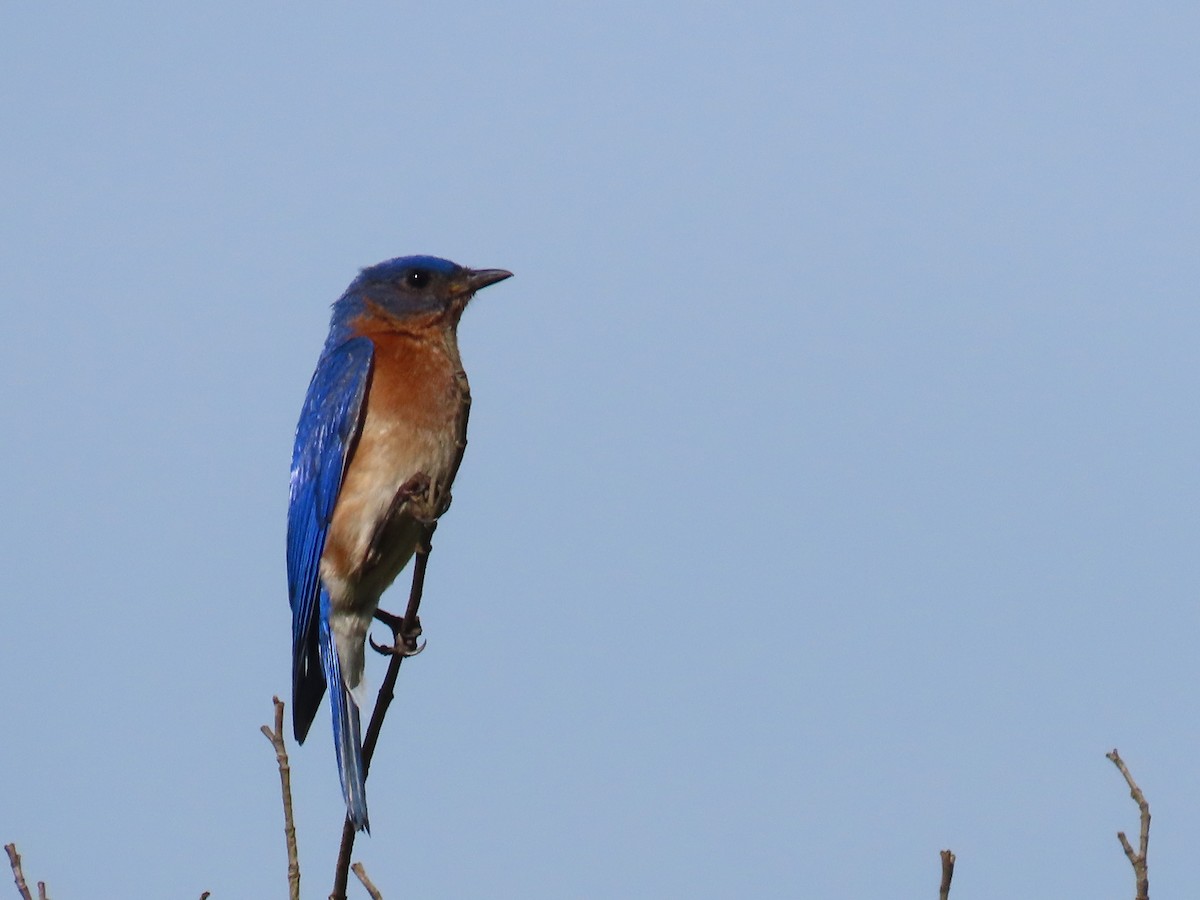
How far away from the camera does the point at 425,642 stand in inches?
295

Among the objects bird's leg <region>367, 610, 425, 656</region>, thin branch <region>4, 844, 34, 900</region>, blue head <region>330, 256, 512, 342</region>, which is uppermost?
blue head <region>330, 256, 512, 342</region>

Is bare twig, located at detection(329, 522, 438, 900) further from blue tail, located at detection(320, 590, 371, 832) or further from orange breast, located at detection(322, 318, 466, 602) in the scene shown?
orange breast, located at detection(322, 318, 466, 602)

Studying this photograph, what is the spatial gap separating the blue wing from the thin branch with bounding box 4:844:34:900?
348 cm

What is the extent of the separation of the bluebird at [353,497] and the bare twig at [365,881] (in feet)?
9.36

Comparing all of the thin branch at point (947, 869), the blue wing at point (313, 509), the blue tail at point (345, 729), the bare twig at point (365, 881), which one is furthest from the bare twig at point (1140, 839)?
the blue wing at point (313, 509)

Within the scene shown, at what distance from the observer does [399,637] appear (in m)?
6.21

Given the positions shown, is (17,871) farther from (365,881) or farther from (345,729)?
(345,729)

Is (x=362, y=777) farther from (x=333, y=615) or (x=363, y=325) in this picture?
(x=363, y=325)

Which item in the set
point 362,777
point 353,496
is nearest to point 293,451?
point 353,496

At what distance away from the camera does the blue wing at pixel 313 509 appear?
8.16m

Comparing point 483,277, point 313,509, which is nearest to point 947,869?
point 313,509

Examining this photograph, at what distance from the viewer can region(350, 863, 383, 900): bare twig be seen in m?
4.66

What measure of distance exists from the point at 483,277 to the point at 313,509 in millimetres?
1691

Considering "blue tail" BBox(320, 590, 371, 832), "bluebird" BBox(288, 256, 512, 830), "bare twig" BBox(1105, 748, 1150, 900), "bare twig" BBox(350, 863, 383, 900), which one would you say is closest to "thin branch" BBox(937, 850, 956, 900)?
"bare twig" BBox(1105, 748, 1150, 900)
